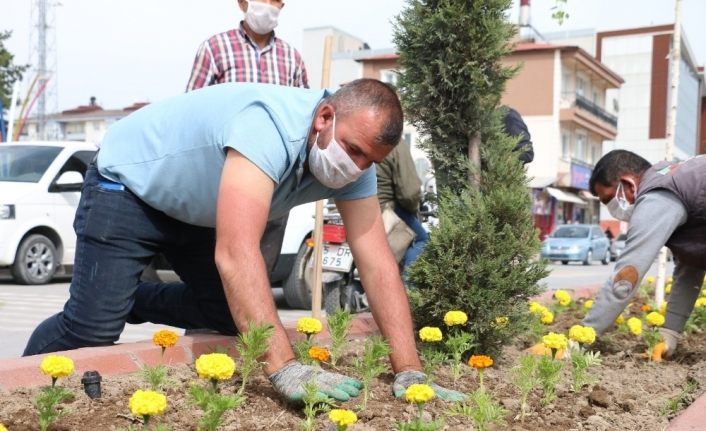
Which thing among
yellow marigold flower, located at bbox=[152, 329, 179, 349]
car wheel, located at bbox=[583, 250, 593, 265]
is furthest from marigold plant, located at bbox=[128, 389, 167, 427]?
car wheel, located at bbox=[583, 250, 593, 265]

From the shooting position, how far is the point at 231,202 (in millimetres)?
2635

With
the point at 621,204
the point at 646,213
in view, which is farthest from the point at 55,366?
the point at 621,204

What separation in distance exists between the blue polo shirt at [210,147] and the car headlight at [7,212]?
7.35 m

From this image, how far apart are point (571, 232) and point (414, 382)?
87.6ft

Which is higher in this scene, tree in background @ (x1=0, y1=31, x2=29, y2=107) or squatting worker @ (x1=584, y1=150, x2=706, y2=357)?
tree in background @ (x1=0, y1=31, x2=29, y2=107)

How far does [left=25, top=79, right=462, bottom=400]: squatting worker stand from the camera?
105 inches

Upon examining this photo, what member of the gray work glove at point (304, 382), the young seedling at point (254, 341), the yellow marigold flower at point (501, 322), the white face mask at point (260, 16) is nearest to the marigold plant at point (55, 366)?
the young seedling at point (254, 341)

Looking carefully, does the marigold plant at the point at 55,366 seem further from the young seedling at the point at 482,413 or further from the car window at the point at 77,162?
the car window at the point at 77,162

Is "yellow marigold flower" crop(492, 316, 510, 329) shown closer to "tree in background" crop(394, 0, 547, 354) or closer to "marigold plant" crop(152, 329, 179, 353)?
Answer: "tree in background" crop(394, 0, 547, 354)

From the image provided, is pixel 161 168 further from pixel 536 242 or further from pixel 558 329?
pixel 558 329

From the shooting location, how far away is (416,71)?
432 centimetres

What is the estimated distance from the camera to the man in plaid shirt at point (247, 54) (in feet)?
14.7

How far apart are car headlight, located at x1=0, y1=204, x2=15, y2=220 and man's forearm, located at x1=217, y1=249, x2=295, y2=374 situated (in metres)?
8.35

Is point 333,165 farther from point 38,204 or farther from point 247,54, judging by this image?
point 38,204
